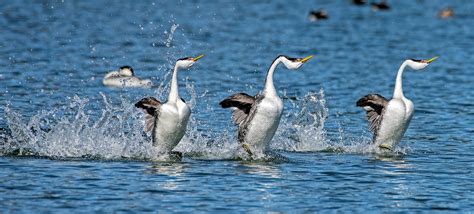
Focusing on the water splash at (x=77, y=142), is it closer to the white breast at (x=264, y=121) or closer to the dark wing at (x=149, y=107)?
the dark wing at (x=149, y=107)

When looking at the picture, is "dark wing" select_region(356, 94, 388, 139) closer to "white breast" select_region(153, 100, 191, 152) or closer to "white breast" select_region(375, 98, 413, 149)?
"white breast" select_region(375, 98, 413, 149)

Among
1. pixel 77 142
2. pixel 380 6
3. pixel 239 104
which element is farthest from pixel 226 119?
pixel 380 6

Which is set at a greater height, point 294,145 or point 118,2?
point 118,2

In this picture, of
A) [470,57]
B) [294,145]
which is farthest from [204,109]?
[470,57]

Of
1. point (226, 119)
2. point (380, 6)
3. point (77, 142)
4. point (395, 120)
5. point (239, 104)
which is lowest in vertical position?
point (77, 142)

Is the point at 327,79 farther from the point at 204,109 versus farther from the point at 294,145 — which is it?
the point at 294,145

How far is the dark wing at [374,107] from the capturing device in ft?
61.6

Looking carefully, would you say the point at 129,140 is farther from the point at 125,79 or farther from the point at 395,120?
the point at 125,79

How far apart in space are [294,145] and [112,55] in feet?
53.0

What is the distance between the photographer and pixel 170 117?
667 inches

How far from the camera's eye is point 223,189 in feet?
49.4

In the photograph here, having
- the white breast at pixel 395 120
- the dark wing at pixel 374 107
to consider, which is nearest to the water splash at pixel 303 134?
A: the dark wing at pixel 374 107

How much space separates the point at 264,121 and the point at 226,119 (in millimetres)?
4555

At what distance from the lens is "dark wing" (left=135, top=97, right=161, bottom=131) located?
1723 cm
